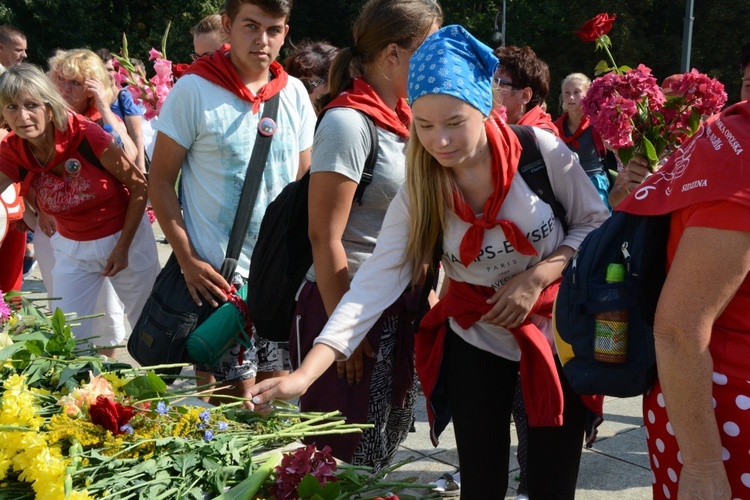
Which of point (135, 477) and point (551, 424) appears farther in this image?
point (551, 424)

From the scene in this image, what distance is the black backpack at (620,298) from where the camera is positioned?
1786 millimetres

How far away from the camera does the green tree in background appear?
26.1m

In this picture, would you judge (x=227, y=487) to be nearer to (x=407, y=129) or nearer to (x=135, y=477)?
(x=135, y=477)

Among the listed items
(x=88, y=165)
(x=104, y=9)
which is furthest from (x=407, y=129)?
(x=104, y=9)

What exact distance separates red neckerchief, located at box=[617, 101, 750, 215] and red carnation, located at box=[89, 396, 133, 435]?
1.22 meters

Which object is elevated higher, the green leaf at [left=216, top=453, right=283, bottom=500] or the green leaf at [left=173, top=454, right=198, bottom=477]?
the green leaf at [left=173, top=454, right=198, bottom=477]

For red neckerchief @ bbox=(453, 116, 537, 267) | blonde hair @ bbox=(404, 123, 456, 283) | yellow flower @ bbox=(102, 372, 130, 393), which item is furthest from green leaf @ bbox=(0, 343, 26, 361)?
red neckerchief @ bbox=(453, 116, 537, 267)

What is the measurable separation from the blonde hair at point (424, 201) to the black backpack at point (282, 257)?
1.32 feet

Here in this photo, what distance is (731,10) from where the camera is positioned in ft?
84.9

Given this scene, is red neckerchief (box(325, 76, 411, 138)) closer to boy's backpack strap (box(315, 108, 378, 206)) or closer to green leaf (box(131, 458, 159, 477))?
boy's backpack strap (box(315, 108, 378, 206))

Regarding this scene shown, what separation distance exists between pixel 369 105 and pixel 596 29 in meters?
0.87

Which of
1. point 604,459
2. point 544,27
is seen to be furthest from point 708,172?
point 544,27

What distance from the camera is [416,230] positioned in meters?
2.34

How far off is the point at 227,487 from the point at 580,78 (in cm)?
648
